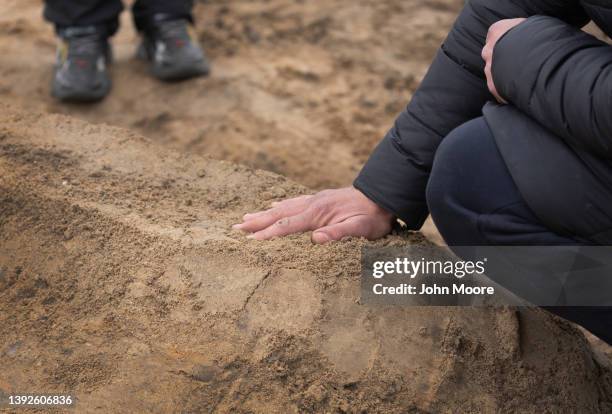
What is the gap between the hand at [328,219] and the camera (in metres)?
1.66

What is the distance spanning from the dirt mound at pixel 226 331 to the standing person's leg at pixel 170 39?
169 centimetres

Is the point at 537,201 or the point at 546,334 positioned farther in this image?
the point at 546,334

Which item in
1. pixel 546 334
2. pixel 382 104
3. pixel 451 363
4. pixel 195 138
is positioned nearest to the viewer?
pixel 451 363

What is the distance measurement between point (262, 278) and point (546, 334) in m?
0.65

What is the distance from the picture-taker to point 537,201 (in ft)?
4.54

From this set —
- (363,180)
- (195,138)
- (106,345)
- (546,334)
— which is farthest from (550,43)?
(195,138)

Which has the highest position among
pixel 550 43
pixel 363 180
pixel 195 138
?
pixel 550 43

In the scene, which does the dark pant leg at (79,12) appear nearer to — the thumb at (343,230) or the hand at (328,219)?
the hand at (328,219)

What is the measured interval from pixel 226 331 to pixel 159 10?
2.39 meters

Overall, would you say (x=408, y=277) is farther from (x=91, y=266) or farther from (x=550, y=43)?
(x=91, y=266)

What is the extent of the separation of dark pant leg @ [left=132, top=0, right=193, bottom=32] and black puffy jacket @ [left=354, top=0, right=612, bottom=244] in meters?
2.13

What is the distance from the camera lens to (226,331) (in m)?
1.46

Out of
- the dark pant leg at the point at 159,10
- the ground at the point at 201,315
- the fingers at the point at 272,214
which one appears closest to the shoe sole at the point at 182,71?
the dark pant leg at the point at 159,10

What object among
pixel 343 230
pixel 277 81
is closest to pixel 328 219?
pixel 343 230
